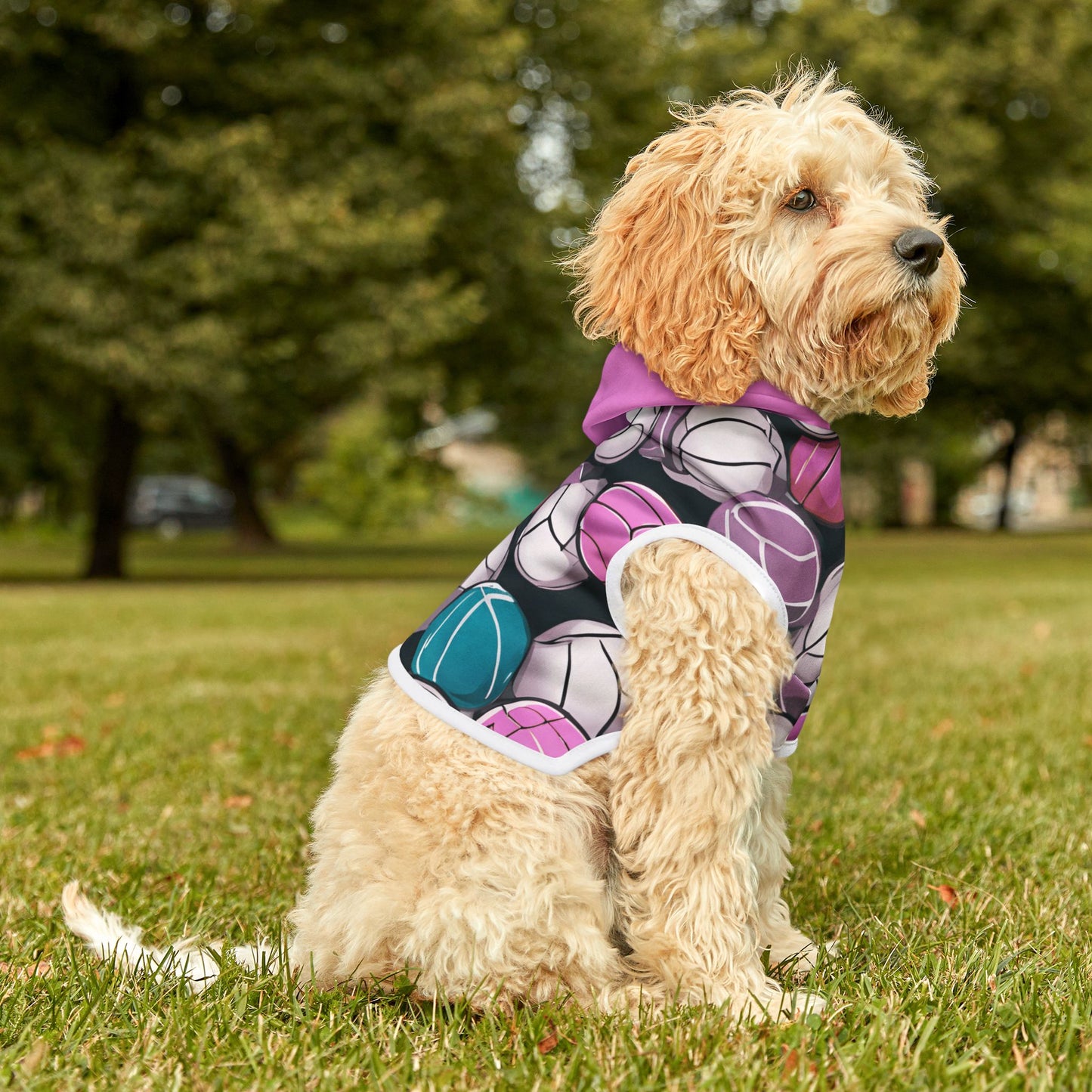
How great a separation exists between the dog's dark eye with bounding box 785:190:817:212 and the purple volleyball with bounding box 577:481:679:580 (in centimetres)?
78

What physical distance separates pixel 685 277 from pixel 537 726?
1118 millimetres

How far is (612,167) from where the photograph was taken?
21156mm

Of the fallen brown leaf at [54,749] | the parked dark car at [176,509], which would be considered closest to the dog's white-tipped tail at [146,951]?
the fallen brown leaf at [54,749]

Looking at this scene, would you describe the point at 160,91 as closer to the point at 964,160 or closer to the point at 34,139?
the point at 34,139

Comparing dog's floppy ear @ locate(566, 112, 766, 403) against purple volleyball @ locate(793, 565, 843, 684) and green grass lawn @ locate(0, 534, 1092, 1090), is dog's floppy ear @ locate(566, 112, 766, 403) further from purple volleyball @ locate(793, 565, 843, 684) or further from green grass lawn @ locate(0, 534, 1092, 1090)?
green grass lawn @ locate(0, 534, 1092, 1090)

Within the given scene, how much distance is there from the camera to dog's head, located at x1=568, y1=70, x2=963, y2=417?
9.04 ft

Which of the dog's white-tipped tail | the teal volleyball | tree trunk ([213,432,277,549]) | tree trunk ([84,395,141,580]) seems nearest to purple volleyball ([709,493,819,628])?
the teal volleyball

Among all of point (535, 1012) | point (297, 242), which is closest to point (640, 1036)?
point (535, 1012)

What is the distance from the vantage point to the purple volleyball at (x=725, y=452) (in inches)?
106

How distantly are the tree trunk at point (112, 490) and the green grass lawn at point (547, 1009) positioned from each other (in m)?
10.5

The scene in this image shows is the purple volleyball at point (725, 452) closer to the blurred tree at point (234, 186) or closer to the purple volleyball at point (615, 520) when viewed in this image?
the purple volleyball at point (615, 520)

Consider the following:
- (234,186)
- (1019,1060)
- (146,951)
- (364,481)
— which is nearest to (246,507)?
(364,481)

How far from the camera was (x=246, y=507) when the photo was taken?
33.2 meters

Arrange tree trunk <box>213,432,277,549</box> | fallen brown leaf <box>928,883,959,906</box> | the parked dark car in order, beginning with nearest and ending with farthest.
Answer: fallen brown leaf <box>928,883,959,906</box> < tree trunk <box>213,432,277,549</box> < the parked dark car
